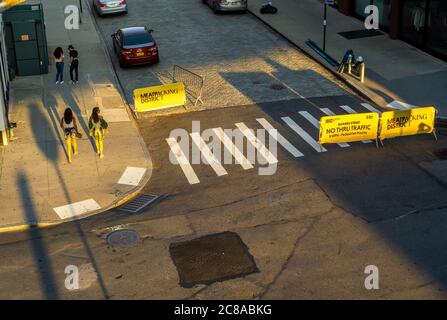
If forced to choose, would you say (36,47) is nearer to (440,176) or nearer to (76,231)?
(76,231)

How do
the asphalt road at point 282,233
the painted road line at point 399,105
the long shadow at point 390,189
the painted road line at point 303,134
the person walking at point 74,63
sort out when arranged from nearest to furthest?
1. the asphalt road at point 282,233
2. the long shadow at point 390,189
3. the painted road line at point 303,134
4. the painted road line at point 399,105
5. the person walking at point 74,63

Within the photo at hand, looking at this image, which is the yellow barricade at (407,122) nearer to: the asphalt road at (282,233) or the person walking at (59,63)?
the asphalt road at (282,233)

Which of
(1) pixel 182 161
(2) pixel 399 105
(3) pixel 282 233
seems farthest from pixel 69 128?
(2) pixel 399 105

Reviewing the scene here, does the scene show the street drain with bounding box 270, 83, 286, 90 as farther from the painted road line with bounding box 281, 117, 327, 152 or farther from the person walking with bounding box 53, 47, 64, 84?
the person walking with bounding box 53, 47, 64, 84

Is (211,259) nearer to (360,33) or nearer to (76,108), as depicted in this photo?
(76,108)

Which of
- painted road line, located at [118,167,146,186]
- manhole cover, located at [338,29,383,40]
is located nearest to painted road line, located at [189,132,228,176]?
painted road line, located at [118,167,146,186]

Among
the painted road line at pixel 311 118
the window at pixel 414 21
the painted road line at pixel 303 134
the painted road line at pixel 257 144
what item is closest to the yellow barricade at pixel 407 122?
the painted road line at pixel 303 134

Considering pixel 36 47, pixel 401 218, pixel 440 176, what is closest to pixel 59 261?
pixel 401 218
